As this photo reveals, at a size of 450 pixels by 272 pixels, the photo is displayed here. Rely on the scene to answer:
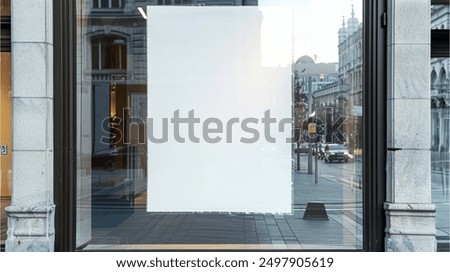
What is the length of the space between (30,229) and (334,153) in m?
4.44

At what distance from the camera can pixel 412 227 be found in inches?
239

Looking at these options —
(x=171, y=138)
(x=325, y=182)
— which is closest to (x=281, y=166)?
(x=325, y=182)

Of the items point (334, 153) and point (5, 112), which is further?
point (334, 153)

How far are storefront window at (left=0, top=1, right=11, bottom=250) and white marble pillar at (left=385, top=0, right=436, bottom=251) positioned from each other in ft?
17.2

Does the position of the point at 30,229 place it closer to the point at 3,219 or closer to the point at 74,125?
the point at 3,219

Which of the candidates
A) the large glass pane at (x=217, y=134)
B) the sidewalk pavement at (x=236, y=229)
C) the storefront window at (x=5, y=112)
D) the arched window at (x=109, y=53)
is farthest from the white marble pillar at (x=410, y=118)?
the storefront window at (x=5, y=112)

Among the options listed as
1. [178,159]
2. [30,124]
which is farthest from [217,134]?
[30,124]

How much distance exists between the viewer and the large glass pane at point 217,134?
21.6 ft

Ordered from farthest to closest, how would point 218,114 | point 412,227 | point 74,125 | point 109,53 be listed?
point 109,53 < point 218,114 < point 74,125 < point 412,227

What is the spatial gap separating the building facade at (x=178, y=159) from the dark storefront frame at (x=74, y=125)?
0.01 metres

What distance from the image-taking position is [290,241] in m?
6.68

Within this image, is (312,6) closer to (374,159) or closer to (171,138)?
(374,159)

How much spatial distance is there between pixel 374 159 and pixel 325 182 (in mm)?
848

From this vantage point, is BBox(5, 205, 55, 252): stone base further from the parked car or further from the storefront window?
the parked car
